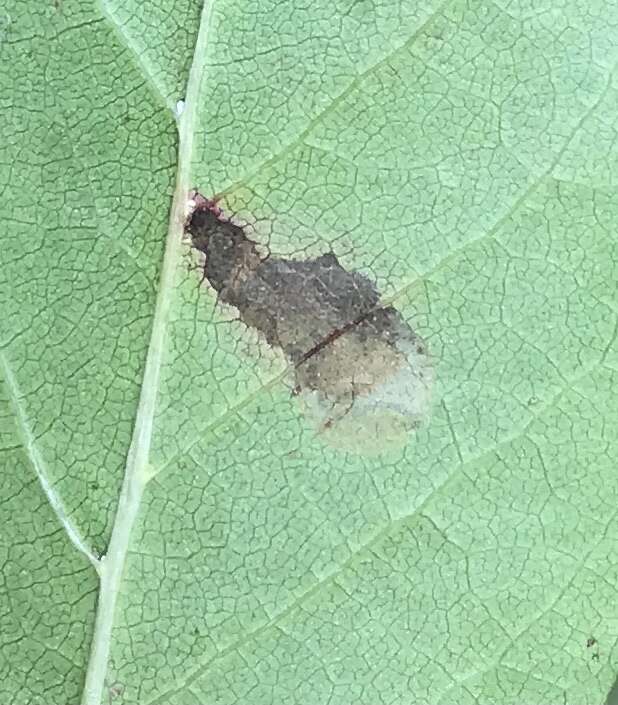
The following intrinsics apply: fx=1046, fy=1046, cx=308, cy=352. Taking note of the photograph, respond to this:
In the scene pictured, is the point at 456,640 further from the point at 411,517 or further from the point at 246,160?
the point at 246,160

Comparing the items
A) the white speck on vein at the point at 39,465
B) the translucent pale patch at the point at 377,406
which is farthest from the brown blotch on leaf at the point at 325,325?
the white speck on vein at the point at 39,465

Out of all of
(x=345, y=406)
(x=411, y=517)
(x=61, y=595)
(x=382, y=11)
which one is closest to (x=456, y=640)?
(x=411, y=517)

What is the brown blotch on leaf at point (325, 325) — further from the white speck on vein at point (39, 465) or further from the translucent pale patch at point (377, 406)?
the white speck on vein at point (39, 465)

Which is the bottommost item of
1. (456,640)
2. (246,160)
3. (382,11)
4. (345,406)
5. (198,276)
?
(456,640)

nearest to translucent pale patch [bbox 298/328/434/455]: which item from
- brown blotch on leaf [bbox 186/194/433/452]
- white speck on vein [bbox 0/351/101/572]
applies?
brown blotch on leaf [bbox 186/194/433/452]

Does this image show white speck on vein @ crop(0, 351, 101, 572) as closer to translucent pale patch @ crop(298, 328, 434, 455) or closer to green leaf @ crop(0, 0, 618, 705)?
green leaf @ crop(0, 0, 618, 705)

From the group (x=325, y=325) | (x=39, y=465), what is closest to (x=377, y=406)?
(x=325, y=325)
